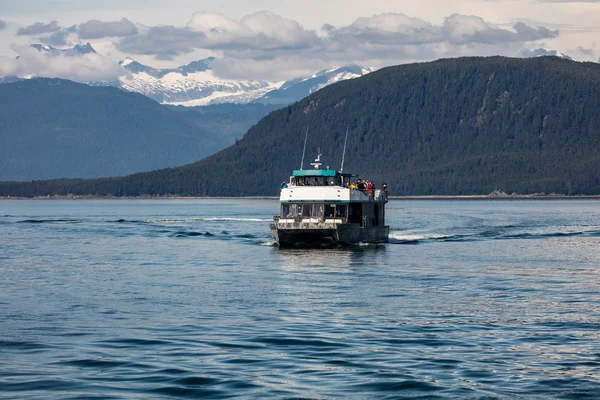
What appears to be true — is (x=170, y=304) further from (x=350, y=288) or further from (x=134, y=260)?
(x=134, y=260)

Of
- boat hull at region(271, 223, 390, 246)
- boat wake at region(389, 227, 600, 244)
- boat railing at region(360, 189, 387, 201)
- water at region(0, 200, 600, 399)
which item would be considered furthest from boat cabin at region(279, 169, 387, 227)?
boat wake at region(389, 227, 600, 244)

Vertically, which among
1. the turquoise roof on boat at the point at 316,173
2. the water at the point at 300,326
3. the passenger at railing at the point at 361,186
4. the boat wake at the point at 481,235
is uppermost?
the turquoise roof on boat at the point at 316,173

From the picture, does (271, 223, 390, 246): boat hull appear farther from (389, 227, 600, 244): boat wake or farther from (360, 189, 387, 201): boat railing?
(389, 227, 600, 244): boat wake

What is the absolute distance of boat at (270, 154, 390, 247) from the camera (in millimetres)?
88375

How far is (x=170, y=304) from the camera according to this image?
1971 inches

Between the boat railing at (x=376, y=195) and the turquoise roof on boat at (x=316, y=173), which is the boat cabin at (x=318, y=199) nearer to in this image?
the turquoise roof on boat at (x=316, y=173)

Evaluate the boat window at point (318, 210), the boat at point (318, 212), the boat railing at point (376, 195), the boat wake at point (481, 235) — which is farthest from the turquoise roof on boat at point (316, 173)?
the boat wake at point (481, 235)

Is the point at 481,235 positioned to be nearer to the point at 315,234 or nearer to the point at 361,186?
the point at 361,186

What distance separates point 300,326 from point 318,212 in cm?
4751

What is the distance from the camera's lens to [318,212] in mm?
89938

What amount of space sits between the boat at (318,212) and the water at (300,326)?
21.8 feet

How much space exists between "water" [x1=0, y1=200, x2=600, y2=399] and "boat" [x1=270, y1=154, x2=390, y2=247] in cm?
666

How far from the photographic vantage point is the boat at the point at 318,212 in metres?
88.4

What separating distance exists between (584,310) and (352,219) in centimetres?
4734
